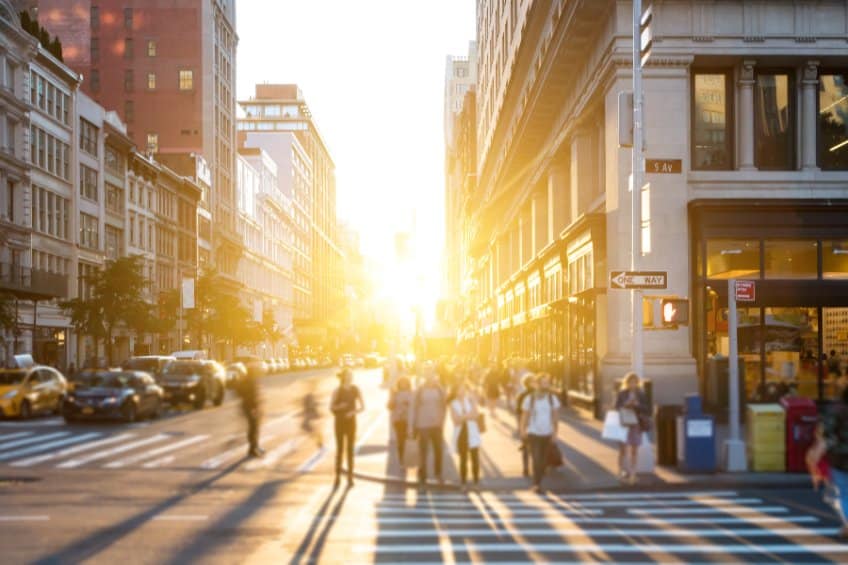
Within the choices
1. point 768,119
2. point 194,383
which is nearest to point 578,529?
point 768,119

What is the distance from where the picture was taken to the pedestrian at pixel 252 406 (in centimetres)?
2373

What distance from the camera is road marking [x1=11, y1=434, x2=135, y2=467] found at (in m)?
21.5

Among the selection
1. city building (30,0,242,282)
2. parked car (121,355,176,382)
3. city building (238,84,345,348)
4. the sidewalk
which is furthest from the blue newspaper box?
city building (238,84,345,348)

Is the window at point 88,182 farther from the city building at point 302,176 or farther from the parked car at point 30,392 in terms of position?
the city building at point 302,176

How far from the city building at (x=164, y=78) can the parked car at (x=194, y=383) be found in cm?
6076

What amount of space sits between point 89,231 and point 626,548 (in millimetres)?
63338

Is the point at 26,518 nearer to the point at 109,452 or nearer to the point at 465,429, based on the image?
the point at 465,429

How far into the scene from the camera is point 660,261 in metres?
29.2

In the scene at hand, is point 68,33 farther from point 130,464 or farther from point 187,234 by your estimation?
point 130,464

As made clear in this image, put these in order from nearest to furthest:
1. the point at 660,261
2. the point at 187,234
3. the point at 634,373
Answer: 1. the point at 634,373
2. the point at 660,261
3. the point at 187,234

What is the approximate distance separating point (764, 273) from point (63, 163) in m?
49.2

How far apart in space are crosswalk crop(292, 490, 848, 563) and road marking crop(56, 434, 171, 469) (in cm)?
703

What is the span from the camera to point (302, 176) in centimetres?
16412

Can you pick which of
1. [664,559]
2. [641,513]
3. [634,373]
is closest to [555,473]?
[634,373]
